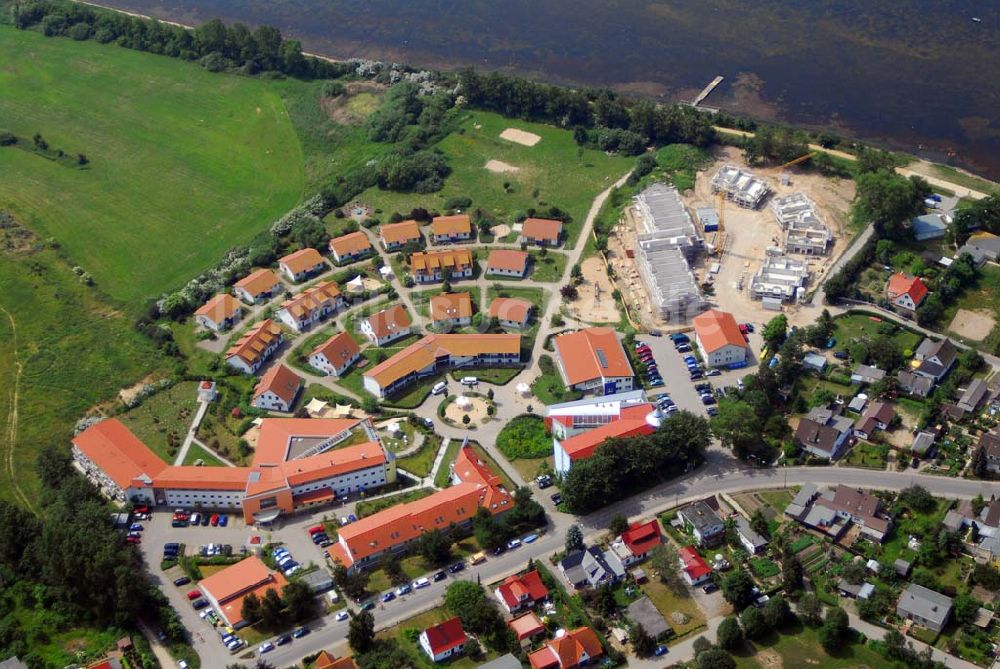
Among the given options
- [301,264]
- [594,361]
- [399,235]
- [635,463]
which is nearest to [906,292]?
[594,361]

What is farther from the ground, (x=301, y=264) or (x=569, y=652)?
(x=569, y=652)

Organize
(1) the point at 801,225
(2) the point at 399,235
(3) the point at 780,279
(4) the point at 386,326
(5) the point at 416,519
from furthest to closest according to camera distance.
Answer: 1. (2) the point at 399,235
2. (1) the point at 801,225
3. (3) the point at 780,279
4. (4) the point at 386,326
5. (5) the point at 416,519

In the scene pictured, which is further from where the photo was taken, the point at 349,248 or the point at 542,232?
the point at 542,232

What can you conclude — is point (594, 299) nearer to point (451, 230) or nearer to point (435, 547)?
point (451, 230)

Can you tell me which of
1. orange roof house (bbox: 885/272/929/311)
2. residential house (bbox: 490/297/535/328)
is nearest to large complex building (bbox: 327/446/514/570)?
residential house (bbox: 490/297/535/328)

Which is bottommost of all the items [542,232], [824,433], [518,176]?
[518,176]

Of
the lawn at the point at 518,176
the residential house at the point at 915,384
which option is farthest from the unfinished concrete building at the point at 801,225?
the residential house at the point at 915,384

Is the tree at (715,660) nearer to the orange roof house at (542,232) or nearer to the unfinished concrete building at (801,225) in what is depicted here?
the unfinished concrete building at (801,225)
